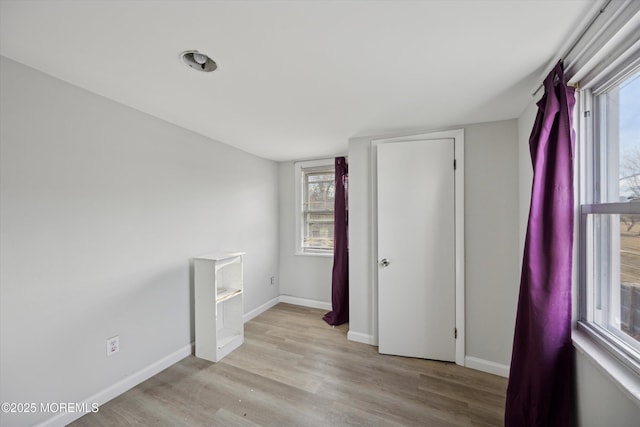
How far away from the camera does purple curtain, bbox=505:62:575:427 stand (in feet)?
3.83

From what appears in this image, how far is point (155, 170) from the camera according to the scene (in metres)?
2.12

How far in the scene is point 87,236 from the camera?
1676 mm

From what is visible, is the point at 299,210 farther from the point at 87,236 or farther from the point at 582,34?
the point at 582,34

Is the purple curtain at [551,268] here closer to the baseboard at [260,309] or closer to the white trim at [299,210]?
the white trim at [299,210]

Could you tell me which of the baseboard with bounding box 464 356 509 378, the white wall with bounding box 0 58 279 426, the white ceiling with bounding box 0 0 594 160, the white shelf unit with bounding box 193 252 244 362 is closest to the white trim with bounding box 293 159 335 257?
the white shelf unit with bounding box 193 252 244 362

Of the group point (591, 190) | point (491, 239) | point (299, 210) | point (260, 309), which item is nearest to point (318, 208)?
point (299, 210)

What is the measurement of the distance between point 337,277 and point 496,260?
1761mm

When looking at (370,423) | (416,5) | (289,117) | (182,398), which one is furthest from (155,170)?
(370,423)

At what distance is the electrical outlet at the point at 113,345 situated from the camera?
1.76 metres

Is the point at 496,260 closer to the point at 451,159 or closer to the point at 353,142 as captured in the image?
the point at 451,159

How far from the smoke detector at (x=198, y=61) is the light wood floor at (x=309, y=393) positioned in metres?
2.24

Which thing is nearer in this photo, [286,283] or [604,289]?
[604,289]

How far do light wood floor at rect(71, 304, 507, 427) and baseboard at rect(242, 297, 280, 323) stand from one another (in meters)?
0.65

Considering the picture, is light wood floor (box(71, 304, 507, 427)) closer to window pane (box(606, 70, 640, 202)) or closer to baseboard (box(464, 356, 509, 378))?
baseboard (box(464, 356, 509, 378))
